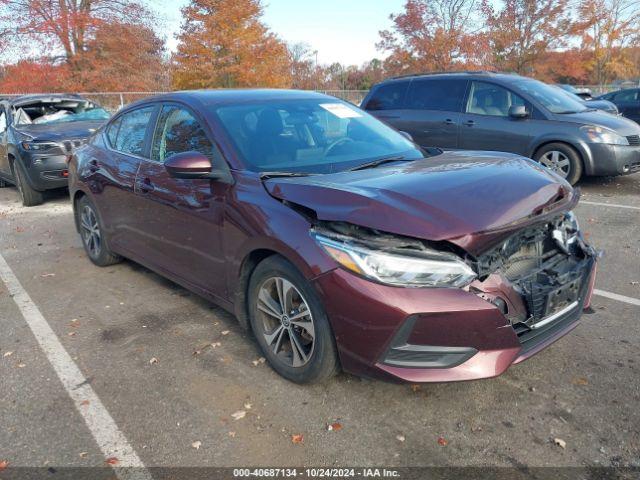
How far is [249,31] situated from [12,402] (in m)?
25.5

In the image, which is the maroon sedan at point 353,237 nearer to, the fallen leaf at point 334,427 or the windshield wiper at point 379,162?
the windshield wiper at point 379,162

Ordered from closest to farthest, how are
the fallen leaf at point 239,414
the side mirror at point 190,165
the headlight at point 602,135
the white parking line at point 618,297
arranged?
1. the fallen leaf at point 239,414
2. the side mirror at point 190,165
3. the white parking line at point 618,297
4. the headlight at point 602,135

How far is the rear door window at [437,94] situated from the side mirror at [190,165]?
6.46 metres

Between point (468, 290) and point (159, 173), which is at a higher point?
point (159, 173)

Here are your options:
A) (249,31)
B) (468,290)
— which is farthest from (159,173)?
(249,31)

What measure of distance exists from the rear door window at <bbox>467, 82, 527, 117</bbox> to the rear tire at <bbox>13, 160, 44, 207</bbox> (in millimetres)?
7227

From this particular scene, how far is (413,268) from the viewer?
97.9 inches

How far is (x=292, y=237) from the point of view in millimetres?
2799

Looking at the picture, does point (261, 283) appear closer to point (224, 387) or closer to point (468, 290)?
point (224, 387)

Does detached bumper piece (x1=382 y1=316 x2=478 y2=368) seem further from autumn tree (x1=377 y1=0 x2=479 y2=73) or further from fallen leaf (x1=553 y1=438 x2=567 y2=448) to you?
autumn tree (x1=377 y1=0 x2=479 y2=73)

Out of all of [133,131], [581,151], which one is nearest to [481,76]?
[581,151]

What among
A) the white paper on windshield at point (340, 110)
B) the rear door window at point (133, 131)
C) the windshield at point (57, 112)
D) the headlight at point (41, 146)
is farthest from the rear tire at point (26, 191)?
the white paper on windshield at point (340, 110)

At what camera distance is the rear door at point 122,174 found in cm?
439

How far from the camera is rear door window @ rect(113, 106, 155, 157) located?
14.4 feet
